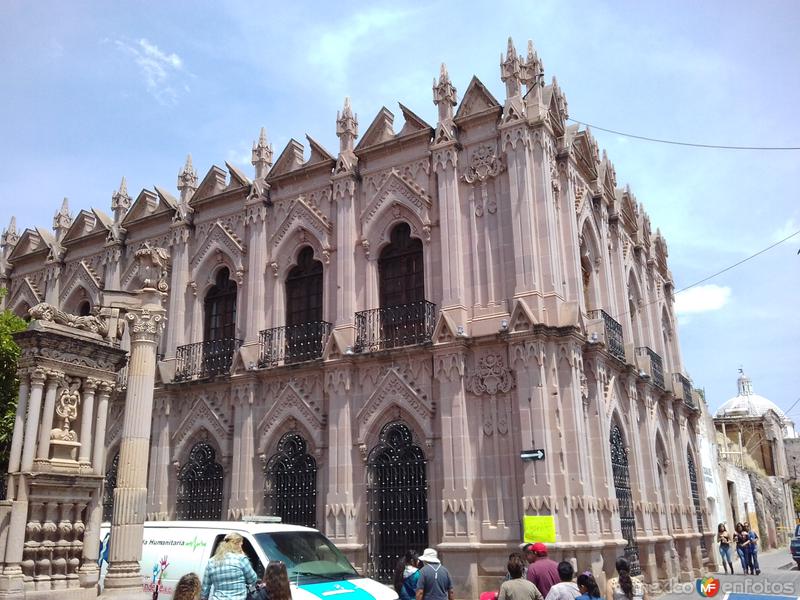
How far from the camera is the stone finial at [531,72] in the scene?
699 inches

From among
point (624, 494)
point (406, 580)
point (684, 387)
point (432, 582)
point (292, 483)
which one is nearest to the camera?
point (432, 582)

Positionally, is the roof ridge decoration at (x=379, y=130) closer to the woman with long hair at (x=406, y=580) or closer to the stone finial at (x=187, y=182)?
the stone finial at (x=187, y=182)

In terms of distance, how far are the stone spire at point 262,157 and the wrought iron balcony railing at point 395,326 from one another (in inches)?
232

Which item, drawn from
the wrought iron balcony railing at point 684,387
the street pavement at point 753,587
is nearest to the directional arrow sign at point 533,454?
the street pavement at point 753,587

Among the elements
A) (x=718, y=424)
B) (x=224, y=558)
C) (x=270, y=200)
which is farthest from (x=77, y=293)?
(x=718, y=424)

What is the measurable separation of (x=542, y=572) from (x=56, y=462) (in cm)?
649

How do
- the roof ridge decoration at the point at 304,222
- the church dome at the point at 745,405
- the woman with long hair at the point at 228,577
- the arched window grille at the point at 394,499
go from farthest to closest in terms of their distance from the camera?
the church dome at the point at 745,405, the roof ridge decoration at the point at 304,222, the arched window grille at the point at 394,499, the woman with long hair at the point at 228,577

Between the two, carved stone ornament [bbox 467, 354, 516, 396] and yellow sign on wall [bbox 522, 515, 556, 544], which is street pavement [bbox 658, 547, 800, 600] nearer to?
yellow sign on wall [bbox 522, 515, 556, 544]

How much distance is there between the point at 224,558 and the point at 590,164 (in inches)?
634

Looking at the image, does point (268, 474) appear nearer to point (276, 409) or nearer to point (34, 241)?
point (276, 409)

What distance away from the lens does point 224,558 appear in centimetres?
738

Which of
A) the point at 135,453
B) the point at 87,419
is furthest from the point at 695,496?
the point at 87,419

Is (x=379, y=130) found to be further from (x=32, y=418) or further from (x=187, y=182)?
(x=32, y=418)

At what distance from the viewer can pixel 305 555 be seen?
9.77 metres
